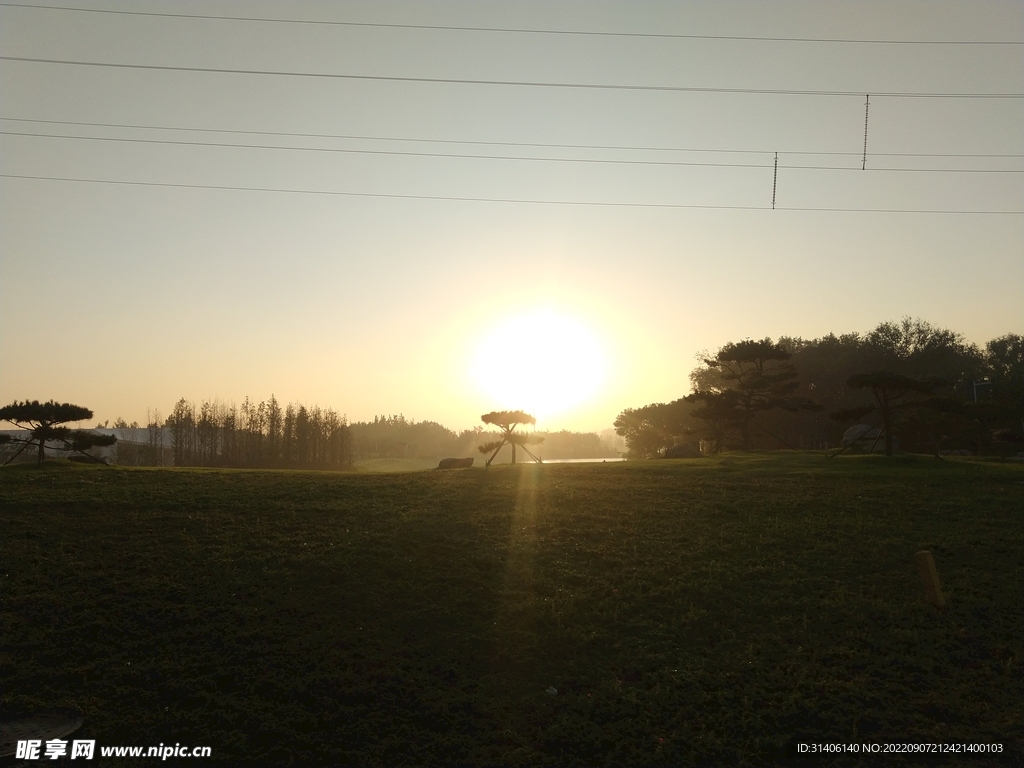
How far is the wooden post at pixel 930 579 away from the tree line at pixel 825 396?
24.7m

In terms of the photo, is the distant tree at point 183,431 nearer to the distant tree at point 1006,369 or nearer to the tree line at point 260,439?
the tree line at point 260,439

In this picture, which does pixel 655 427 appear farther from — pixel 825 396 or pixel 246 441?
pixel 246 441

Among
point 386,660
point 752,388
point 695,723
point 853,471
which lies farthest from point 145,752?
point 752,388

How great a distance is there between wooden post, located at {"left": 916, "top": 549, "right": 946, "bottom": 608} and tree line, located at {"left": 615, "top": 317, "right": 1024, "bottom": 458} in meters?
24.7

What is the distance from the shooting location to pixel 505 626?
38.1ft

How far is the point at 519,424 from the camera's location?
33.8 metres

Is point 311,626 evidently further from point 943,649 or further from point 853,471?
point 853,471

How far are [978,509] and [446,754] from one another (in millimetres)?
16885

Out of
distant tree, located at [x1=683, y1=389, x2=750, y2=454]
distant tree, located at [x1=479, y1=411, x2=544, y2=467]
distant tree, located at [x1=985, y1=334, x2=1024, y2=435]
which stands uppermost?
distant tree, located at [x1=985, y1=334, x2=1024, y2=435]

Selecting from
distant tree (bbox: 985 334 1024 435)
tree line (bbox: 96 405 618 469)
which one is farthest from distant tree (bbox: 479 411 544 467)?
distant tree (bbox: 985 334 1024 435)

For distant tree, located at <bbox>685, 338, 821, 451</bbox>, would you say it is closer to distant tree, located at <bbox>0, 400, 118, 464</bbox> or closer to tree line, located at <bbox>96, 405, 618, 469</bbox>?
tree line, located at <bbox>96, 405, 618, 469</bbox>

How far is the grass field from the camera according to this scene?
8.70 meters

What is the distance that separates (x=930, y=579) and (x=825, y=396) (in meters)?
53.3

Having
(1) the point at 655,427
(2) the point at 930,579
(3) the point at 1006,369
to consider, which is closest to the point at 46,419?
(2) the point at 930,579
